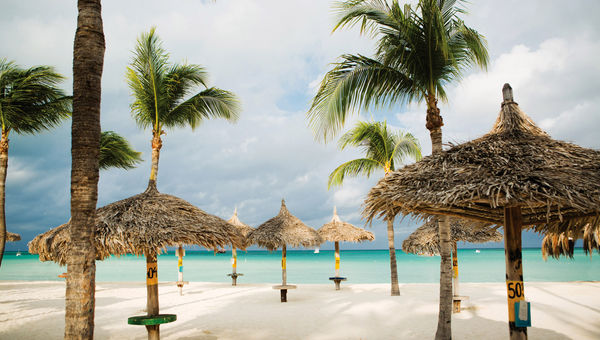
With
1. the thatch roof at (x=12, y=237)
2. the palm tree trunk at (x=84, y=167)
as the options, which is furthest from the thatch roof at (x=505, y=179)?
the thatch roof at (x=12, y=237)

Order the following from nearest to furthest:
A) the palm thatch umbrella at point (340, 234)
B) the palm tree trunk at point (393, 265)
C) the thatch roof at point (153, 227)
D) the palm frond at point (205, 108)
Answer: the thatch roof at point (153, 227), the palm frond at point (205, 108), the palm tree trunk at point (393, 265), the palm thatch umbrella at point (340, 234)

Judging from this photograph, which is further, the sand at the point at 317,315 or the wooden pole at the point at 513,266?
the sand at the point at 317,315

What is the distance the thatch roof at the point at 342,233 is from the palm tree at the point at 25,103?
1019 centimetres

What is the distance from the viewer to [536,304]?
984cm

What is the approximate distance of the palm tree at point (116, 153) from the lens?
12127mm

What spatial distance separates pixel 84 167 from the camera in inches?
150

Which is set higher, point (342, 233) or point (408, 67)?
point (408, 67)

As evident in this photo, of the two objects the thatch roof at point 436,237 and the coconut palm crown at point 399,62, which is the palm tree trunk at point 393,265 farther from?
the coconut palm crown at point 399,62

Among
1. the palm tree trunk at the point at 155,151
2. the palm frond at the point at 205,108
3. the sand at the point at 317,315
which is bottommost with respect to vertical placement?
the sand at the point at 317,315

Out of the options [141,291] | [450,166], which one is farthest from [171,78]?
[141,291]

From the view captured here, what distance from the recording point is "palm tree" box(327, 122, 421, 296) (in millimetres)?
11984

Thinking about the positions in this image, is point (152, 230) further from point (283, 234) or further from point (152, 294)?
point (283, 234)

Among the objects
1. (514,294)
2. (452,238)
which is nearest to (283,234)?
(452,238)

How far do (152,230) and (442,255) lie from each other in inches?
184
